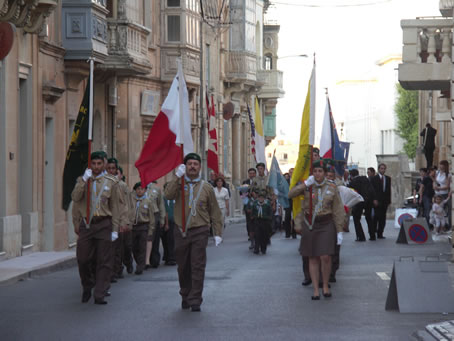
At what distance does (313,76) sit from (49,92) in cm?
912

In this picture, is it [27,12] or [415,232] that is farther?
[415,232]

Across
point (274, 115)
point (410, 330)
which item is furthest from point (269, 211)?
point (274, 115)

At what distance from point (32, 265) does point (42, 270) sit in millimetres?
449

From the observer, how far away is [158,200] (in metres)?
19.7

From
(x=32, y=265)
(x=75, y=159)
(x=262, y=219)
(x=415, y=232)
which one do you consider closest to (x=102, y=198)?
(x=75, y=159)

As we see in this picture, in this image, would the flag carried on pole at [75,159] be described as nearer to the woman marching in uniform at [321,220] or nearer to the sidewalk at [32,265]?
the sidewalk at [32,265]

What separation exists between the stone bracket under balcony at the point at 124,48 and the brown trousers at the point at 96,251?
15.4 metres

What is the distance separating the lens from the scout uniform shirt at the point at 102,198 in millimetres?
14102

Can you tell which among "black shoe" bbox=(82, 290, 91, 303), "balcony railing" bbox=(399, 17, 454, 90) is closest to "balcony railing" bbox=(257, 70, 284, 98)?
"balcony railing" bbox=(399, 17, 454, 90)

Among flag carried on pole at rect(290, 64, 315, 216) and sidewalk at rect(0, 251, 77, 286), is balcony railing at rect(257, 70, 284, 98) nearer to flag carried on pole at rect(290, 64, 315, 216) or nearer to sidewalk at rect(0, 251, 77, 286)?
sidewalk at rect(0, 251, 77, 286)

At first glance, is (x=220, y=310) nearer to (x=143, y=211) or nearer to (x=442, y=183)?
(x=143, y=211)

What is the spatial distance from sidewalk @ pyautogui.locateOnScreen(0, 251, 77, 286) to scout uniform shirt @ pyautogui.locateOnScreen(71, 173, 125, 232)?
2.83 m

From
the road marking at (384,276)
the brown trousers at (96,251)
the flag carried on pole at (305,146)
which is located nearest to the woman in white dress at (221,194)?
the road marking at (384,276)

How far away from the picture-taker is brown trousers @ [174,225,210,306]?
521 inches
